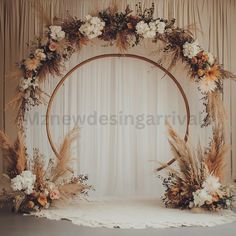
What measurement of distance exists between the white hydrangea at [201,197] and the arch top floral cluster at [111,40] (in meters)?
1.02

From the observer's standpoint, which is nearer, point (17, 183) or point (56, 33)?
point (17, 183)

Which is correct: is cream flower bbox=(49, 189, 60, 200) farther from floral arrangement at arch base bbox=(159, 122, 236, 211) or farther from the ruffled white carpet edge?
floral arrangement at arch base bbox=(159, 122, 236, 211)

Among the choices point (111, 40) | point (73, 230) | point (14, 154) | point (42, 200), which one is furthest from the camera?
point (111, 40)

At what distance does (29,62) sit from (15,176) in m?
1.13

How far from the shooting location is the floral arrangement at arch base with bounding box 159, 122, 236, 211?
12.3ft

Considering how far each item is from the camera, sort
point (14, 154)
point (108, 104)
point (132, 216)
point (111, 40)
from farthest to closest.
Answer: point (108, 104) < point (111, 40) < point (14, 154) < point (132, 216)

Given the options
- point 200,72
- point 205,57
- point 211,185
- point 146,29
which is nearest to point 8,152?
point 146,29

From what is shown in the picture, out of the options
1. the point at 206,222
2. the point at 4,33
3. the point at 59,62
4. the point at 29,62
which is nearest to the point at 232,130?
the point at 206,222

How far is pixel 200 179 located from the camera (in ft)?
12.5

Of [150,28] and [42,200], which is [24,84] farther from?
[150,28]

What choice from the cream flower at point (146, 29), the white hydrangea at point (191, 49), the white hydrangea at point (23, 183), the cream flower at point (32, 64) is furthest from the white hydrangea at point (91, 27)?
the white hydrangea at point (23, 183)

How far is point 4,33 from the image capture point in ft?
15.2

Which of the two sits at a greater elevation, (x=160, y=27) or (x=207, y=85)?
(x=160, y=27)

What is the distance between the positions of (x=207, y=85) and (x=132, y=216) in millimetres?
1480
